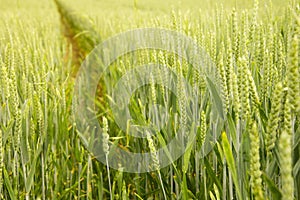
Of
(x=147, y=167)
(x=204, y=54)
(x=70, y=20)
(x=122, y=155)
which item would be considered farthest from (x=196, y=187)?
(x=70, y=20)

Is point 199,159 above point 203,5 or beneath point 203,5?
beneath

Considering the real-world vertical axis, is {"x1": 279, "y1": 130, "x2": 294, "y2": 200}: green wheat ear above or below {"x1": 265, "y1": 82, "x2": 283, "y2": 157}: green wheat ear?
below

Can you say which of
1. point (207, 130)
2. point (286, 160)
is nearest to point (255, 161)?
point (286, 160)

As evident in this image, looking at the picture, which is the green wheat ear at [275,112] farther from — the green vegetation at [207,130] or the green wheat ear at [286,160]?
the green wheat ear at [286,160]

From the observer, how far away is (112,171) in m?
1.31

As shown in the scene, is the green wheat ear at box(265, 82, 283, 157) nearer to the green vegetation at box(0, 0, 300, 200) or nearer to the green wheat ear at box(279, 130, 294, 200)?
the green vegetation at box(0, 0, 300, 200)

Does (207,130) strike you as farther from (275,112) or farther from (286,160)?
(286,160)

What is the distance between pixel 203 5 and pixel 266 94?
114 cm

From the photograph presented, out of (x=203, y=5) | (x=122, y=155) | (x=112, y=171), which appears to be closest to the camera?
(x=112, y=171)

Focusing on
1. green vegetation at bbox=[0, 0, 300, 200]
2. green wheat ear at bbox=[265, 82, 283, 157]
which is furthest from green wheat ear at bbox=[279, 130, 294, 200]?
green wheat ear at bbox=[265, 82, 283, 157]

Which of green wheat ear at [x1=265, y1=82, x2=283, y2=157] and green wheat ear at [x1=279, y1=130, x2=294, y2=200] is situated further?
green wheat ear at [x1=265, y1=82, x2=283, y2=157]

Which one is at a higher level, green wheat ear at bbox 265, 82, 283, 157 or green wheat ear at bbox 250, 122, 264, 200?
green wheat ear at bbox 265, 82, 283, 157

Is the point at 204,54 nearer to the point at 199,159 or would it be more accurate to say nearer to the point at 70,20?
the point at 199,159

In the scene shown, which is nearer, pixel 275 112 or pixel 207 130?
pixel 275 112
